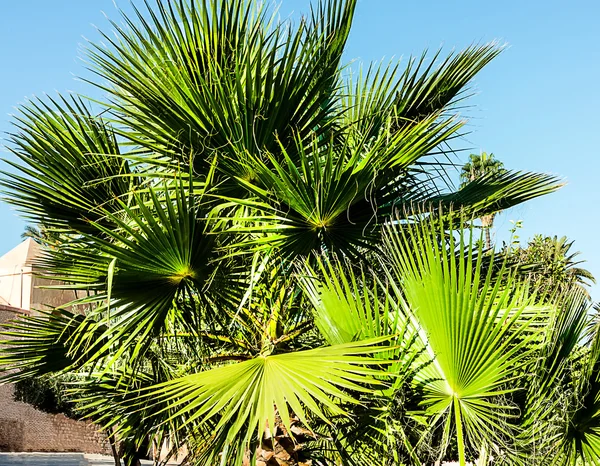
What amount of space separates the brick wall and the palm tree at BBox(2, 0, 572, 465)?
1938 centimetres

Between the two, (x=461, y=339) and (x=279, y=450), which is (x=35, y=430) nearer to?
(x=279, y=450)

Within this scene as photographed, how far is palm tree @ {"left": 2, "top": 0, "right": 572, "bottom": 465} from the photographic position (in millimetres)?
3655

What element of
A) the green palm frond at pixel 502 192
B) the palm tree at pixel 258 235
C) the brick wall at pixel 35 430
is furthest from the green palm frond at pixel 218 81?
the brick wall at pixel 35 430

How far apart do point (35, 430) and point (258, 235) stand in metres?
23.3

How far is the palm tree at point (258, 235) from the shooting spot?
3.66 metres

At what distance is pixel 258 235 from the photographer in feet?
16.2

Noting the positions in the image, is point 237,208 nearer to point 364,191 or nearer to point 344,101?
point 364,191

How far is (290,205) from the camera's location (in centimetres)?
415

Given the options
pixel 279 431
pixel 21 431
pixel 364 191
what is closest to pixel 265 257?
pixel 364 191

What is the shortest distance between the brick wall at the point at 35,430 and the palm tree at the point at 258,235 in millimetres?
19375

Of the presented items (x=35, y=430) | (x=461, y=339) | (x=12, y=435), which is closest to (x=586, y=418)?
(x=461, y=339)

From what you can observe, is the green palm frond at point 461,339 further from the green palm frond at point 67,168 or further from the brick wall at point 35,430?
the brick wall at point 35,430

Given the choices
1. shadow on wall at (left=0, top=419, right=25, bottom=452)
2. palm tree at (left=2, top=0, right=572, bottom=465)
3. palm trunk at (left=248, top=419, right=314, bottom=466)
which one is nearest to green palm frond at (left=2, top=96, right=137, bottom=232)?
palm tree at (left=2, top=0, right=572, bottom=465)

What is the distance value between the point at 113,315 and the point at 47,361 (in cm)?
141
